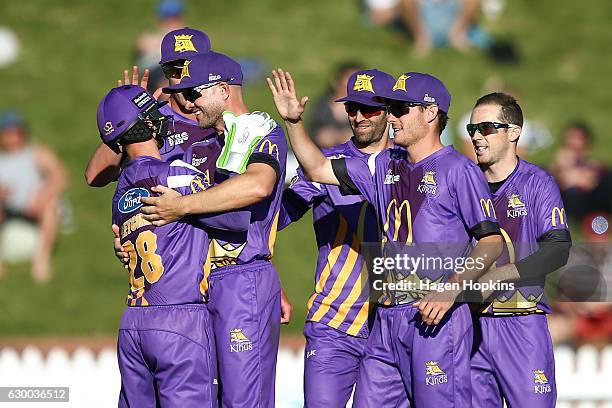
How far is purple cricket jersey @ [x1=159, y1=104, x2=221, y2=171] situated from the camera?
6.99m

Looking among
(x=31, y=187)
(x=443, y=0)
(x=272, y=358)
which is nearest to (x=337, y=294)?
(x=272, y=358)

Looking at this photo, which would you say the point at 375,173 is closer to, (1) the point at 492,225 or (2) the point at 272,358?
(1) the point at 492,225

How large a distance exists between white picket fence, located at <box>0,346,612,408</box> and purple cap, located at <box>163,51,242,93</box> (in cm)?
439

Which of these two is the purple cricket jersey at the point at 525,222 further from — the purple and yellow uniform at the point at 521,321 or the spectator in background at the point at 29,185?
the spectator in background at the point at 29,185

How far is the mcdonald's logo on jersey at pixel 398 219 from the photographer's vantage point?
666cm

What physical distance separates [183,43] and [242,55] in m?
11.2

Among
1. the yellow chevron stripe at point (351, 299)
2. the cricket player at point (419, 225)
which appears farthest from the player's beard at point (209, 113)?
the yellow chevron stripe at point (351, 299)

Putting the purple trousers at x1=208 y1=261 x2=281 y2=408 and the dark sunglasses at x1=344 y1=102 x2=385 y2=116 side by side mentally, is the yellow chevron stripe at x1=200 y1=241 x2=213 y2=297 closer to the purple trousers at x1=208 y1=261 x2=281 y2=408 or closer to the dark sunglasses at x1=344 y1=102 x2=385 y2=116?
the purple trousers at x1=208 y1=261 x2=281 y2=408

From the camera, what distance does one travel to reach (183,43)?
744 cm

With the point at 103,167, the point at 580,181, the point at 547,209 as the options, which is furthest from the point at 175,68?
the point at 580,181

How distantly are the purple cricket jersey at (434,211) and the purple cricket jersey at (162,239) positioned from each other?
40.5 inches

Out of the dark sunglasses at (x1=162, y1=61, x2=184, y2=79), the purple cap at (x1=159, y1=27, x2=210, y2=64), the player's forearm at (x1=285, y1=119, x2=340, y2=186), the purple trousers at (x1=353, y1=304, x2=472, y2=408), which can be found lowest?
the purple trousers at (x1=353, y1=304, x2=472, y2=408)

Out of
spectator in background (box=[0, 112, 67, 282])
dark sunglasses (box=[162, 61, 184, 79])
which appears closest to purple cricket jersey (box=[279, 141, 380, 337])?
dark sunglasses (box=[162, 61, 184, 79])

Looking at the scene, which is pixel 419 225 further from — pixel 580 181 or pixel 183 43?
pixel 580 181
